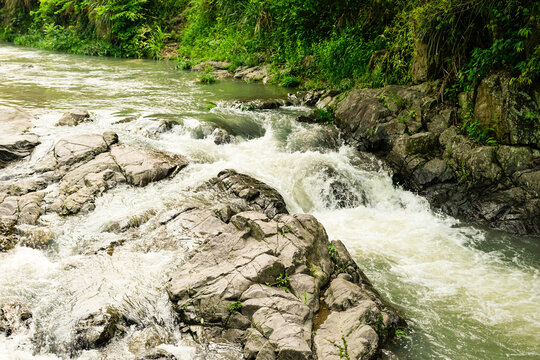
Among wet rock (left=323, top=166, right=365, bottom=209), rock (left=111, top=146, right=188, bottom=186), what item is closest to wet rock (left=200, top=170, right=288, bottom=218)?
rock (left=111, top=146, right=188, bottom=186)

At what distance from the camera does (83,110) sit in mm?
9891

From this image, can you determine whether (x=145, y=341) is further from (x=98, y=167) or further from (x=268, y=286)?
(x=98, y=167)

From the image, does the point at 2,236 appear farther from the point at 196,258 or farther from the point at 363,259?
the point at 363,259

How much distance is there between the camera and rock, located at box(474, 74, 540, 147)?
7.30 metres

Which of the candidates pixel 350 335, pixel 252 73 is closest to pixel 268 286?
pixel 350 335

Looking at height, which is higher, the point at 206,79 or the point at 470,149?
the point at 470,149

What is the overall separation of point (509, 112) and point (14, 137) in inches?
363

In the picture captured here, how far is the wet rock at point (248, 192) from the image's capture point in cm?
683

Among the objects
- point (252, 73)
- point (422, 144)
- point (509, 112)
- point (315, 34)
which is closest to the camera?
point (509, 112)

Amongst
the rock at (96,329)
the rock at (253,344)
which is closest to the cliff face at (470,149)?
the rock at (253,344)

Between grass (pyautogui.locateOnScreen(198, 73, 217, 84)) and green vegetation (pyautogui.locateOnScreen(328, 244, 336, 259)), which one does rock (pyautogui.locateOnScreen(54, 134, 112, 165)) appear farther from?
grass (pyautogui.locateOnScreen(198, 73, 217, 84))

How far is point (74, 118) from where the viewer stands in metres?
9.51

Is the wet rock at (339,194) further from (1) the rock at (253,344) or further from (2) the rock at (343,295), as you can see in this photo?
(1) the rock at (253,344)

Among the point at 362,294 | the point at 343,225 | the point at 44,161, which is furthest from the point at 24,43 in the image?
the point at 362,294
